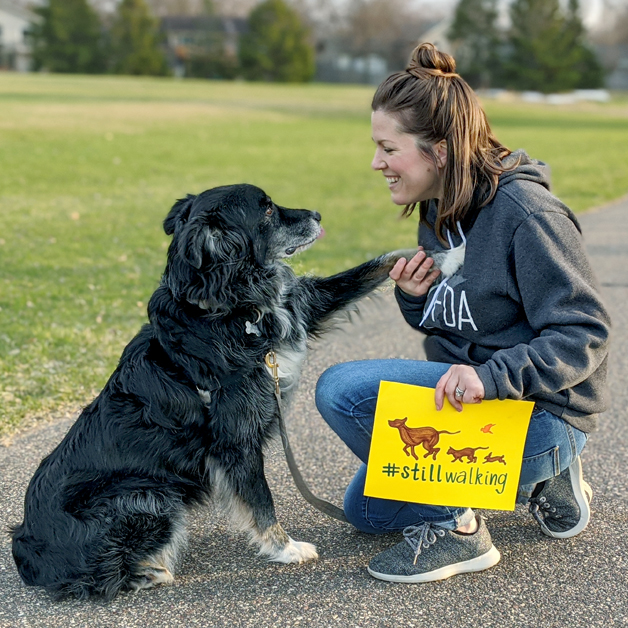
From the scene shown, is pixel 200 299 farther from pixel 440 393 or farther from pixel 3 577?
pixel 3 577

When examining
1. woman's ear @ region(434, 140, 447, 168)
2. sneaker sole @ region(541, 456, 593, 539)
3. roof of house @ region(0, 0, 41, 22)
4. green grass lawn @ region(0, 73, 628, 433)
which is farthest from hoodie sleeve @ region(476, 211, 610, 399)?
roof of house @ region(0, 0, 41, 22)

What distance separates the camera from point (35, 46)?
65.8 m

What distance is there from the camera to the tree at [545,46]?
62781 mm

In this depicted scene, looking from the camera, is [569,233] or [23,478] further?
[23,478]

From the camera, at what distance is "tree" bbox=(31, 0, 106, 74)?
64688 millimetres

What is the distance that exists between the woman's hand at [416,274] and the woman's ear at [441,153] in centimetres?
38

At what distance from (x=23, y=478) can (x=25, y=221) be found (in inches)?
278

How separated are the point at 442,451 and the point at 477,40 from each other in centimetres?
7022

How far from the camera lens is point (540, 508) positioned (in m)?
3.12

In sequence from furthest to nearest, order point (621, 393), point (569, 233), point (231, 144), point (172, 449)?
point (231, 144)
point (621, 393)
point (172, 449)
point (569, 233)

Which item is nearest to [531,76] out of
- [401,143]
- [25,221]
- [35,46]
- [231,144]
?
[35,46]

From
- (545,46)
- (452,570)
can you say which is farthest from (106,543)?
(545,46)

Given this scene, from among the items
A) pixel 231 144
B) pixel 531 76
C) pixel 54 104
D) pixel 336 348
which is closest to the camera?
pixel 336 348

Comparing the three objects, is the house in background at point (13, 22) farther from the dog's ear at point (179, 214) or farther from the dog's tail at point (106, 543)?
the dog's tail at point (106, 543)
